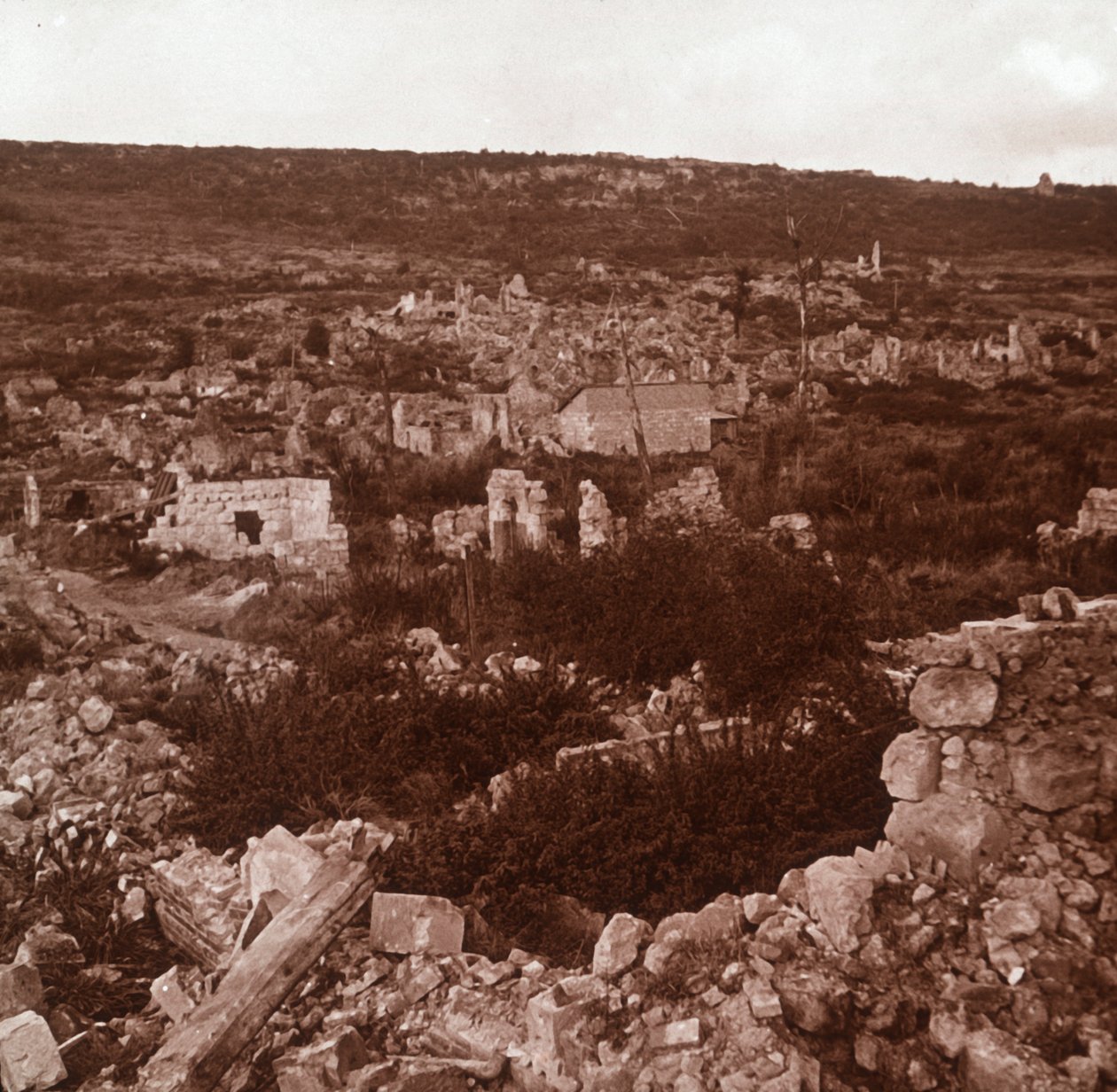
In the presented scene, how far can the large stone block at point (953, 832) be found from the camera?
3.47m

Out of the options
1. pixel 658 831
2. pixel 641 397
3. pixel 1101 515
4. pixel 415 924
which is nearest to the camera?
pixel 415 924

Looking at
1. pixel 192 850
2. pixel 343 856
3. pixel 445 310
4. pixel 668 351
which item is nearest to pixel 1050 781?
pixel 343 856

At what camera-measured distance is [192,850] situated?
5250mm

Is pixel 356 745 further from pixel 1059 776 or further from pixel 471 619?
pixel 1059 776

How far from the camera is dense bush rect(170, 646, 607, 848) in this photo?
562 centimetres

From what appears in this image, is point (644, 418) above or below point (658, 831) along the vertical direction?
above

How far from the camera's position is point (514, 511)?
14.2 meters

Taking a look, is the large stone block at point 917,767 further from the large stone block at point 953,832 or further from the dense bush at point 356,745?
the dense bush at point 356,745

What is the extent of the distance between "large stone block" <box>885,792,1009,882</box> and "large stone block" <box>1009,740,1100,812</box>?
207 mm

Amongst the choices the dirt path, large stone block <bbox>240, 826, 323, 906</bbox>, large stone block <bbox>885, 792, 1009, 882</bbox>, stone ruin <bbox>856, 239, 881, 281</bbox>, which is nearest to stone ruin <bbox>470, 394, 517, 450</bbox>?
the dirt path

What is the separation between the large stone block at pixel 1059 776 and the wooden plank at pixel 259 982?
324 centimetres

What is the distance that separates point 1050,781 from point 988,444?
18524mm

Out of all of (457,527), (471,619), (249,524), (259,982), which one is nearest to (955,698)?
(259,982)

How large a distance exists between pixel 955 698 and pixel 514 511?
36.1 ft
